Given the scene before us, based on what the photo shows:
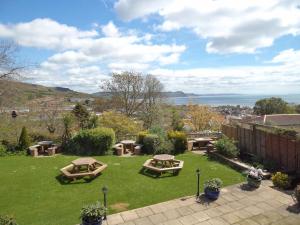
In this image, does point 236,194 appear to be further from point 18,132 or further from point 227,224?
point 18,132

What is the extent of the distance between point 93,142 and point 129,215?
8.12 metres

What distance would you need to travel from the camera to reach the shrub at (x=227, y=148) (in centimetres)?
1268

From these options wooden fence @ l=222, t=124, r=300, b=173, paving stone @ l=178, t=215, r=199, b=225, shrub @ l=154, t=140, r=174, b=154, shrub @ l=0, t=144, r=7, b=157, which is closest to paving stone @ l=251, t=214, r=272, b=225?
paving stone @ l=178, t=215, r=199, b=225

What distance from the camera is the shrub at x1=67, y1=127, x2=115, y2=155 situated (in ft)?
48.2

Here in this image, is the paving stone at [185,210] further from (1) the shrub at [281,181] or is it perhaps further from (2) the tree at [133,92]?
(2) the tree at [133,92]

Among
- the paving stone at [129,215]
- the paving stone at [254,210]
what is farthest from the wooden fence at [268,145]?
the paving stone at [129,215]

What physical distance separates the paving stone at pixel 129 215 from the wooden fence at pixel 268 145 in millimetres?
6280

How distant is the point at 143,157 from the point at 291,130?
686 cm

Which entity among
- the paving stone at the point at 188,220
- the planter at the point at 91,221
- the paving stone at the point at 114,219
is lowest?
the paving stone at the point at 188,220

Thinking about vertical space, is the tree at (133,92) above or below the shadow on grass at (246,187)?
above

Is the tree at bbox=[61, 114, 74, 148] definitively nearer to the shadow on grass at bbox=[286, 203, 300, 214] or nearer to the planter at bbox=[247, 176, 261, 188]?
the planter at bbox=[247, 176, 261, 188]

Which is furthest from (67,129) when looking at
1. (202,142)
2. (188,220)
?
(188,220)

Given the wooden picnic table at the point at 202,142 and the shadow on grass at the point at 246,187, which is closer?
the shadow on grass at the point at 246,187

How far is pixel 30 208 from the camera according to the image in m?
7.70
